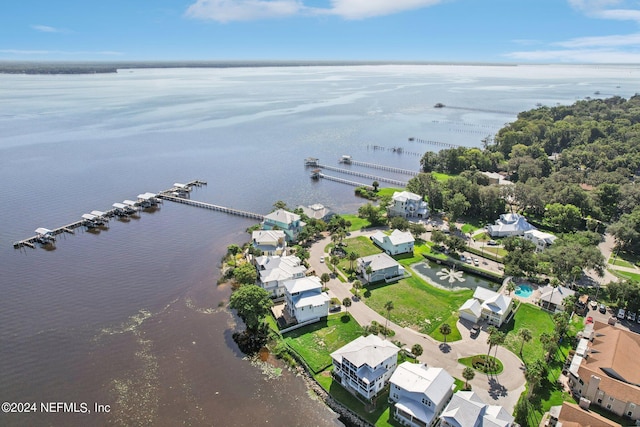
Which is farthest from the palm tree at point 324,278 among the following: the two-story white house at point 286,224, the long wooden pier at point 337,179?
the long wooden pier at point 337,179

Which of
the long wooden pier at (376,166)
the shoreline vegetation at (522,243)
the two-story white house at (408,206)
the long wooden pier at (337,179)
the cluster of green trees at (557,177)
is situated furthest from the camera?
the long wooden pier at (376,166)

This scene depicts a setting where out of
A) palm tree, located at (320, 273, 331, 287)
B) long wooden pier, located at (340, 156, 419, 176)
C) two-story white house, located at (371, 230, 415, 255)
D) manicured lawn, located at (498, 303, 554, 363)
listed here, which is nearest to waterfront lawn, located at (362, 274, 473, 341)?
palm tree, located at (320, 273, 331, 287)

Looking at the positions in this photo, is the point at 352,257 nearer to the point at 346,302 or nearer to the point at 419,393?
the point at 346,302

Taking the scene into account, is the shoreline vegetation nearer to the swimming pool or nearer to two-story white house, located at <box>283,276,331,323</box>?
two-story white house, located at <box>283,276,331,323</box>

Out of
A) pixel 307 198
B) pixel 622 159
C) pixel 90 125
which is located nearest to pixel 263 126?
pixel 90 125

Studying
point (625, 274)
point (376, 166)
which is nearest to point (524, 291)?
point (625, 274)

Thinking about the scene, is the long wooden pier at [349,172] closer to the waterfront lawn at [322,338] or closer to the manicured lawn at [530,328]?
the manicured lawn at [530,328]
